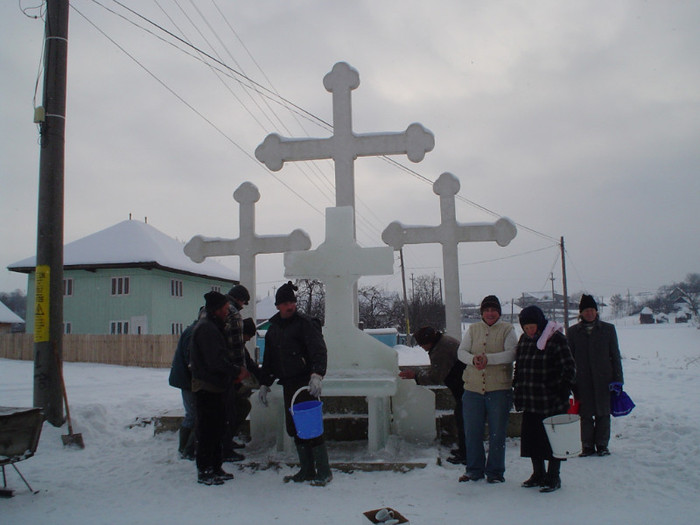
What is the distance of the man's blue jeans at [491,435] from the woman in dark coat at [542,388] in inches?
7.7

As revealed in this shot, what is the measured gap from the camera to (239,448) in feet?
18.9

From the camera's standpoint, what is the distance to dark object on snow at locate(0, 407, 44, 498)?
4.20 m

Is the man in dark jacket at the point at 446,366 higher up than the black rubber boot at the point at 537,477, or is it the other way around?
the man in dark jacket at the point at 446,366

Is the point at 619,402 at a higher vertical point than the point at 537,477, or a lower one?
higher

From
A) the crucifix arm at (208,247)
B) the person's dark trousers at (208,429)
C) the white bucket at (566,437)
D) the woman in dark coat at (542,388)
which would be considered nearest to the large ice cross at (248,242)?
the crucifix arm at (208,247)

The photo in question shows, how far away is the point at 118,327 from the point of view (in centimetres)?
2464

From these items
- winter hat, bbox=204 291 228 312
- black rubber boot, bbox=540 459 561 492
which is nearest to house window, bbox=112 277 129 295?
winter hat, bbox=204 291 228 312

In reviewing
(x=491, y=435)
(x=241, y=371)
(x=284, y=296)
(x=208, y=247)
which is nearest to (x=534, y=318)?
(x=491, y=435)

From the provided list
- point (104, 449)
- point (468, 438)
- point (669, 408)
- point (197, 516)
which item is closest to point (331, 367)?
point (468, 438)

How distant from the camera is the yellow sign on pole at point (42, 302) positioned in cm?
621

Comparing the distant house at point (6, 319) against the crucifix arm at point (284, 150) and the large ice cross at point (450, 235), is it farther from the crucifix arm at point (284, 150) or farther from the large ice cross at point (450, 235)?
the large ice cross at point (450, 235)

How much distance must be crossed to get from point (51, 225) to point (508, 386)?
538 centimetres

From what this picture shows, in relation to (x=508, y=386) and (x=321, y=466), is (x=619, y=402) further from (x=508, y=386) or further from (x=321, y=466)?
(x=321, y=466)

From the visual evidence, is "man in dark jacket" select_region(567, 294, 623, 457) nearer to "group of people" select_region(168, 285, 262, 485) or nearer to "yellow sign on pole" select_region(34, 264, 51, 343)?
"group of people" select_region(168, 285, 262, 485)
